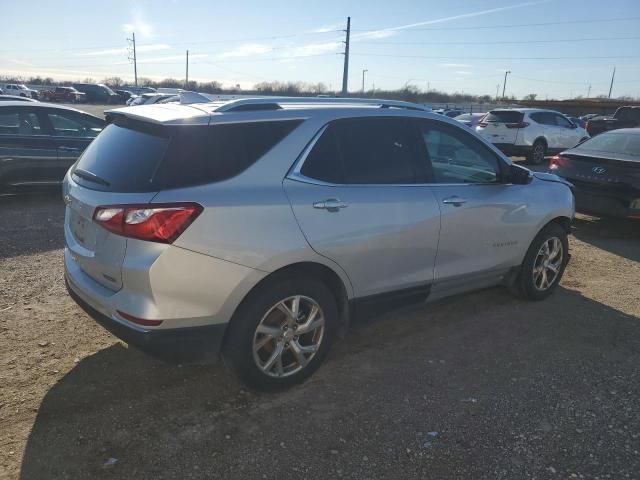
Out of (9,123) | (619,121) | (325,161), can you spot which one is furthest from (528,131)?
(325,161)

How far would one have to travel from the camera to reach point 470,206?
157 inches

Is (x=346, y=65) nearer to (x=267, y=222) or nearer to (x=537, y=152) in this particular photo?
(x=537, y=152)

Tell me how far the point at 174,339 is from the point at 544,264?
3523 millimetres

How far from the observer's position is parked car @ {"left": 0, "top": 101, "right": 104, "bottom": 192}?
753 centimetres

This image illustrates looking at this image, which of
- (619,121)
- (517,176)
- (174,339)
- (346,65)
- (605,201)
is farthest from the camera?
Result: (346,65)

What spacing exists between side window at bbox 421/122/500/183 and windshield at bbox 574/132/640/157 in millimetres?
4369

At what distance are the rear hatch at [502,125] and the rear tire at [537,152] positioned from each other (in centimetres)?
70

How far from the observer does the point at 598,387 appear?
11.3ft

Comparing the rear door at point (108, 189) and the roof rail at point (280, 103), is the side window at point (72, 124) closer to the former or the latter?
the rear door at point (108, 189)

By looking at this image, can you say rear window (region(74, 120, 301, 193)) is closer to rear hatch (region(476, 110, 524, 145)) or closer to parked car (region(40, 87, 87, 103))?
rear hatch (region(476, 110, 524, 145))

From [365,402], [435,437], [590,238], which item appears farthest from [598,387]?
[590,238]

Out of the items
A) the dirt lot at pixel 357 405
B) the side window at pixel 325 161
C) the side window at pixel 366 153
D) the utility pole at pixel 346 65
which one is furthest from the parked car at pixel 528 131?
the utility pole at pixel 346 65

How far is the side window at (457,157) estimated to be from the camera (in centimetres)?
388

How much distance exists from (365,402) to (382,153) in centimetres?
163
